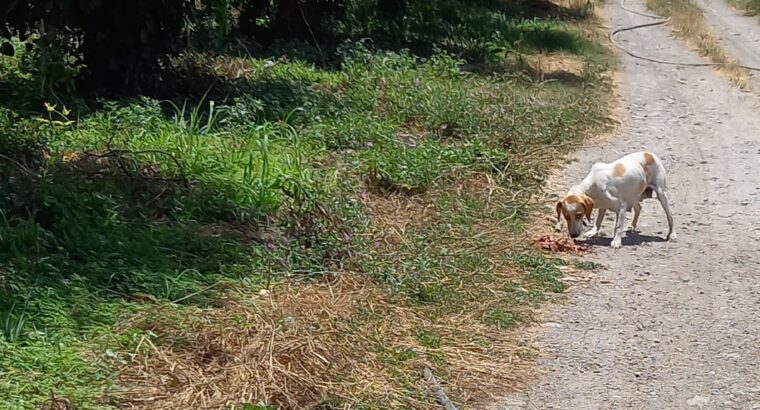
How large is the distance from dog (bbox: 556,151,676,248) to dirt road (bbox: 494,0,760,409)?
0.77 ft

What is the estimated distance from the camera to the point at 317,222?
683 centimetres

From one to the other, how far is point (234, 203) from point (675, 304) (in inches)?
108

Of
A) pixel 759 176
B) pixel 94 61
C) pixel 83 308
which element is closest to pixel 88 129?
pixel 94 61

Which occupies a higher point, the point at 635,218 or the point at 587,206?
the point at 587,206

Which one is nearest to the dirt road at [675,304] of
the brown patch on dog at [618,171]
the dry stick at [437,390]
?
the dry stick at [437,390]

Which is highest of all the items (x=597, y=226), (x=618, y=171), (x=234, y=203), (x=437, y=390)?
(x=618, y=171)

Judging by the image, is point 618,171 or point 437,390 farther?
point 618,171

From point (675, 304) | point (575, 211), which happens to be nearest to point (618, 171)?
point (575, 211)

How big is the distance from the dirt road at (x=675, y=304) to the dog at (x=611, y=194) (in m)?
0.23

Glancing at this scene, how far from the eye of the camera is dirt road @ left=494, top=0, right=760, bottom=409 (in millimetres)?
5617

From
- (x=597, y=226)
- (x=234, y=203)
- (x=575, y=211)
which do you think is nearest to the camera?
(x=234, y=203)

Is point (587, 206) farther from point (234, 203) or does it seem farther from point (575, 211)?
point (234, 203)

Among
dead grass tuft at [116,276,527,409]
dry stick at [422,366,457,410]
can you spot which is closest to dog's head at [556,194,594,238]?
dead grass tuft at [116,276,527,409]

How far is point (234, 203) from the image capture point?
7035mm
